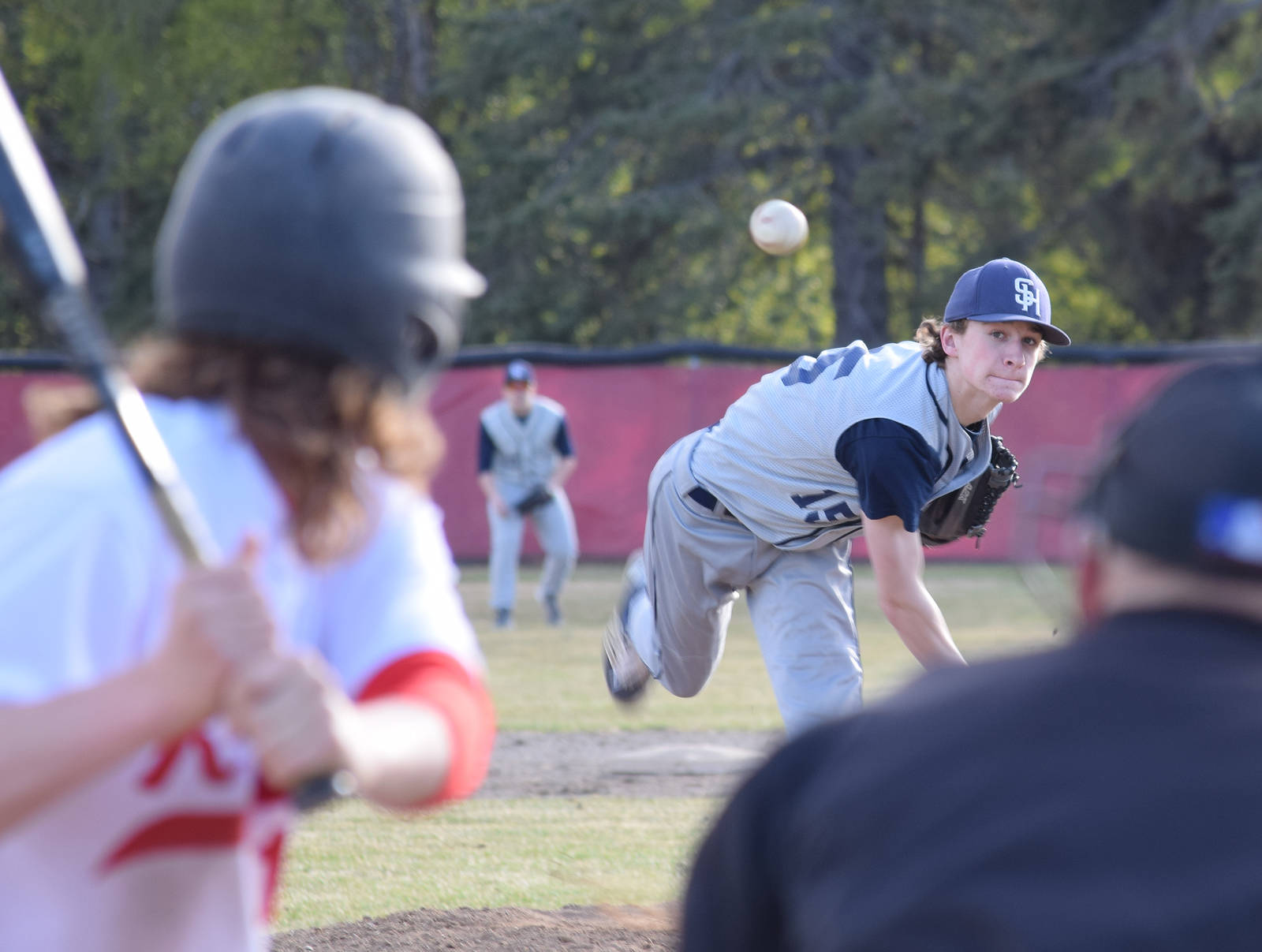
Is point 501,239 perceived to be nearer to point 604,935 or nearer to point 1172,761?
point 604,935

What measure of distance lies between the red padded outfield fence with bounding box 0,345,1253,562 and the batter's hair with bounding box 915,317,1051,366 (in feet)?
43.3

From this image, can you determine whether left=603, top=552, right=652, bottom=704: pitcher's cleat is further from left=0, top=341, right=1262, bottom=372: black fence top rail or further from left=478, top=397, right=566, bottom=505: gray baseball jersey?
left=0, top=341, right=1262, bottom=372: black fence top rail

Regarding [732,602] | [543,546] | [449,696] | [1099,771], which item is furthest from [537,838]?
[543,546]

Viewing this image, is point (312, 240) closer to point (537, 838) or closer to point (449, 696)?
point (449, 696)

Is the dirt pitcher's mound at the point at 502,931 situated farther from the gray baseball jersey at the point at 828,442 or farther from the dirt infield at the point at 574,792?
the gray baseball jersey at the point at 828,442

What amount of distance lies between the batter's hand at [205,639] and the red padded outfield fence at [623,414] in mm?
17505

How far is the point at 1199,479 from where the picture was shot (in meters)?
1.31

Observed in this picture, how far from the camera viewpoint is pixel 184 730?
1483mm

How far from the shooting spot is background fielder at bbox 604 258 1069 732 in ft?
16.2

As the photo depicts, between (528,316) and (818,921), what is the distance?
1033 inches

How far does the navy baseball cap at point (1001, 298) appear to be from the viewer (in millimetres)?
5086

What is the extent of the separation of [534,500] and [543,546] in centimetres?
41

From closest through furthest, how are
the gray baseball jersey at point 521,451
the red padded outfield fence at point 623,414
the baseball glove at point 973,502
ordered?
the baseball glove at point 973,502
the gray baseball jersey at point 521,451
the red padded outfield fence at point 623,414

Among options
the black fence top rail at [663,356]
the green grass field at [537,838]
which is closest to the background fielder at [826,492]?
the green grass field at [537,838]
